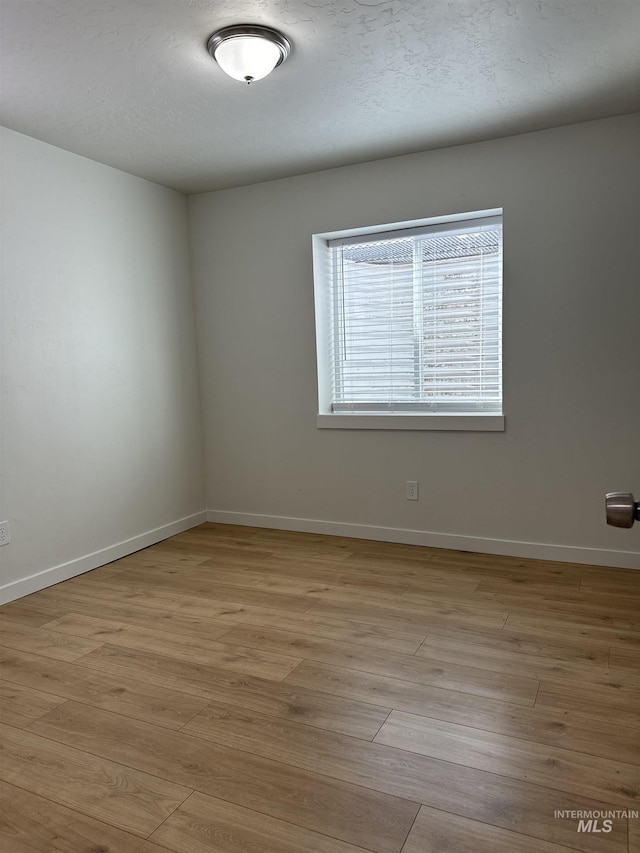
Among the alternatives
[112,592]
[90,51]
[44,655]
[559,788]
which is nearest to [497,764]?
[559,788]

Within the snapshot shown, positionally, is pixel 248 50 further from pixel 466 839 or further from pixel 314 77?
pixel 466 839

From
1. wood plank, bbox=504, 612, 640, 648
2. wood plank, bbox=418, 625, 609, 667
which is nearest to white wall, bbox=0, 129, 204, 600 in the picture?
wood plank, bbox=418, 625, 609, 667

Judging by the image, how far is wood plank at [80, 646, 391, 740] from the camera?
207 cm

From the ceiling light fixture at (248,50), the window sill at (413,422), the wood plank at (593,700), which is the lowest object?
the wood plank at (593,700)

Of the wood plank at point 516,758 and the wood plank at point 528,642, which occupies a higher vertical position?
the wood plank at point 528,642

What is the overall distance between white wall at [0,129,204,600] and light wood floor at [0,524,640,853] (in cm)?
47

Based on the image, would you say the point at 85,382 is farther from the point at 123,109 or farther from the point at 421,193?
the point at 421,193

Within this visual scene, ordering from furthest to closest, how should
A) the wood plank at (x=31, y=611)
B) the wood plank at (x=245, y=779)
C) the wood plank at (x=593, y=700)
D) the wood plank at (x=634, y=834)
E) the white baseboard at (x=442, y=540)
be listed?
the white baseboard at (x=442, y=540) < the wood plank at (x=31, y=611) < the wood plank at (x=593, y=700) < the wood plank at (x=245, y=779) < the wood plank at (x=634, y=834)

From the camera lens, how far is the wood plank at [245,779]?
160cm

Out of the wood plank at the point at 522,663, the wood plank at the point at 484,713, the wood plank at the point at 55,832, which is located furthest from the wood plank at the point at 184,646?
the wood plank at the point at 55,832

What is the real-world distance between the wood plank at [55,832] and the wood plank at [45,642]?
0.92 metres

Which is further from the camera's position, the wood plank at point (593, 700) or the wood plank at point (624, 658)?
the wood plank at point (624, 658)

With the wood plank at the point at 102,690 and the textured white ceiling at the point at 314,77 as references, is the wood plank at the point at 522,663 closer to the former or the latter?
the wood plank at the point at 102,690

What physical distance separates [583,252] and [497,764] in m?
2.66
